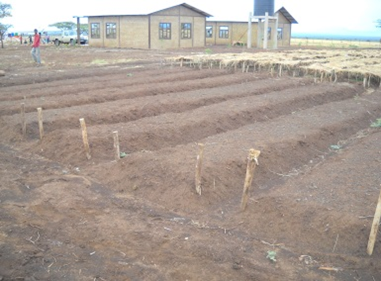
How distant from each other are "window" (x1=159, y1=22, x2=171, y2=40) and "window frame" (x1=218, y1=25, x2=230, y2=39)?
37.8ft

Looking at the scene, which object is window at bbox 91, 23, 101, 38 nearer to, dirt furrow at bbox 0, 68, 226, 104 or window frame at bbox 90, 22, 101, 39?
window frame at bbox 90, 22, 101, 39

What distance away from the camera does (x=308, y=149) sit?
31.4ft

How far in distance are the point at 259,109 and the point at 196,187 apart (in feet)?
19.8

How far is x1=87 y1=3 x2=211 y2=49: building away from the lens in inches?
1476

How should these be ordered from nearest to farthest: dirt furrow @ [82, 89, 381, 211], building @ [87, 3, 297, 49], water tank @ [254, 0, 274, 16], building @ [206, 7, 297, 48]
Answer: dirt furrow @ [82, 89, 381, 211] < building @ [87, 3, 297, 49] < building @ [206, 7, 297, 48] < water tank @ [254, 0, 274, 16]

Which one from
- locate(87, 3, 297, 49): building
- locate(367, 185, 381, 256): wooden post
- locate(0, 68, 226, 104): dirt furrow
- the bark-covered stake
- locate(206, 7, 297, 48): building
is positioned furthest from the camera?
locate(206, 7, 297, 48): building

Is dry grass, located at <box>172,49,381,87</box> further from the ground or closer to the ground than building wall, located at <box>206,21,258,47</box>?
closer to the ground

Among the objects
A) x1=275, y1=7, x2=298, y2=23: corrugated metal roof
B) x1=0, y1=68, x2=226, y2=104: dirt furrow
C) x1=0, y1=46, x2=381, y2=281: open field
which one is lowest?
x1=0, y1=46, x2=381, y2=281: open field

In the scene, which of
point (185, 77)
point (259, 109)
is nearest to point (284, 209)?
point (259, 109)

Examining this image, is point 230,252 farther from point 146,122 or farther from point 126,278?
point 146,122

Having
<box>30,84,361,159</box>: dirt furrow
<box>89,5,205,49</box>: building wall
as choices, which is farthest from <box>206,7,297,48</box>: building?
<box>30,84,361,159</box>: dirt furrow

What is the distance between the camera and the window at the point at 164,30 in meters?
37.9

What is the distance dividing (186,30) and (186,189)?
34.8 meters

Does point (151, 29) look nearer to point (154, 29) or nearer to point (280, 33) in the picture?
point (154, 29)
